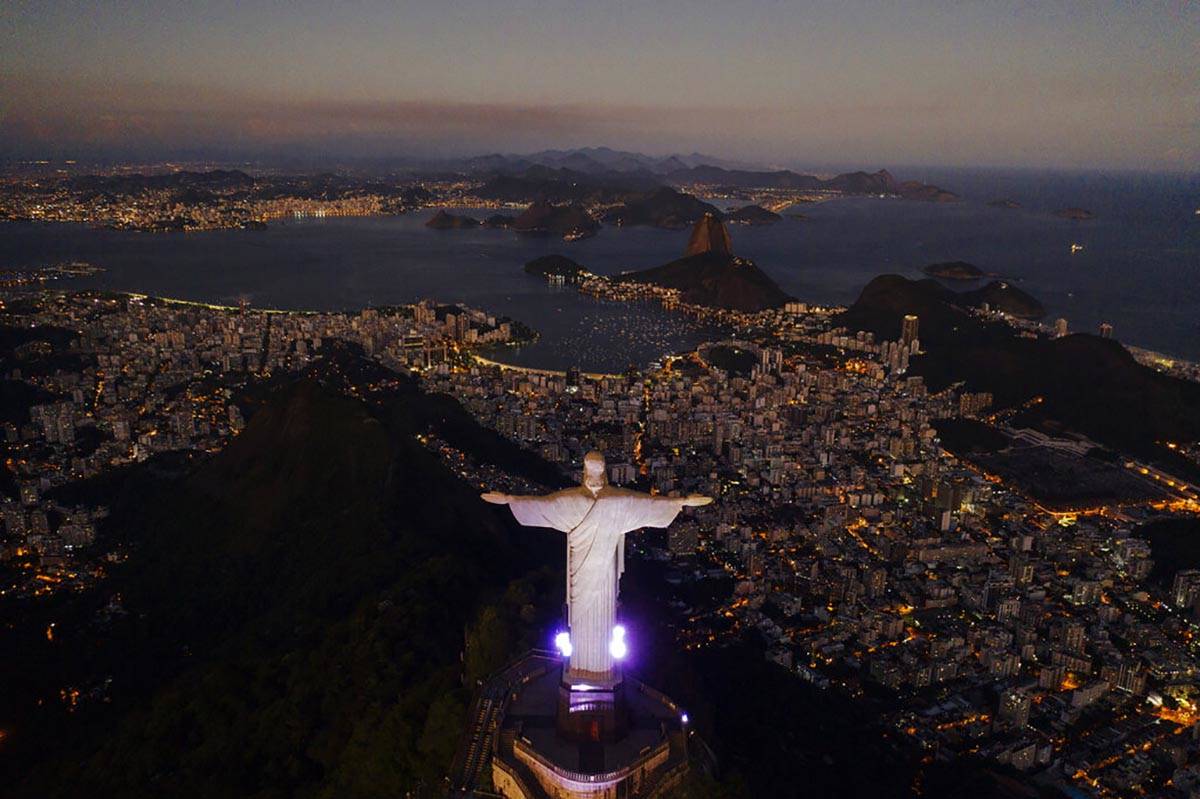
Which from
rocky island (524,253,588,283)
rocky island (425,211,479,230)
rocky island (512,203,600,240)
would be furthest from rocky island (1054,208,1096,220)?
rocky island (524,253,588,283)

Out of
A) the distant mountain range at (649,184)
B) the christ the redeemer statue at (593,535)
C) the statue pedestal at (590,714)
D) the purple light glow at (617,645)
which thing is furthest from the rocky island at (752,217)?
the statue pedestal at (590,714)

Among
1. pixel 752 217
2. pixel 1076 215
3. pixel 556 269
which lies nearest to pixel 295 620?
pixel 556 269

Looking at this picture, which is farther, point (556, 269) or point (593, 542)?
point (556, 269)

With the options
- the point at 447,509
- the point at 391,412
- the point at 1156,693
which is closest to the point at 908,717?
the point at 1156,693

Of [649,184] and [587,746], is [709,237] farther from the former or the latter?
[649,184]

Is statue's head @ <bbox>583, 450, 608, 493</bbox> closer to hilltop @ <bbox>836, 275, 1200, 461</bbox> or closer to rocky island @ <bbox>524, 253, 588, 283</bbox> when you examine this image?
hilltop @ <bbox>836, 275, 1200, 461</bbox>

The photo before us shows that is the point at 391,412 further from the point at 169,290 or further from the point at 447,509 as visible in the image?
the point at 169,290

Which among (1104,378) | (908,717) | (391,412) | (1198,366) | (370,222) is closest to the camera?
(908,717)
